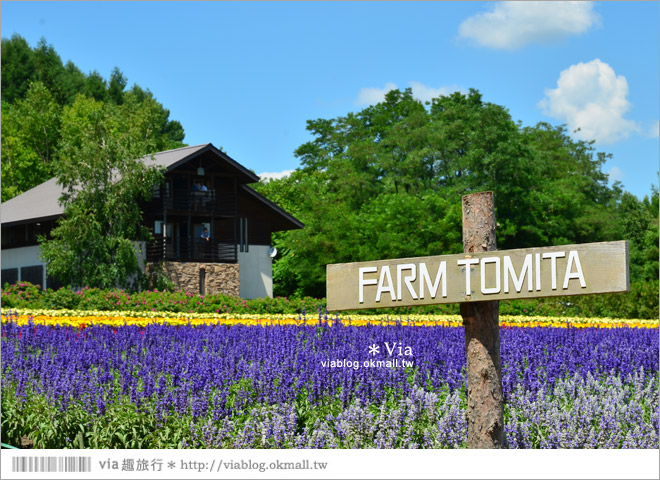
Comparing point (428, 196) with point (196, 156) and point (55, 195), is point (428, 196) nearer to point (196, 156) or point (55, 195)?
point (196, 156)

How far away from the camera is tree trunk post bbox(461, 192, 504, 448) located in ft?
14.9

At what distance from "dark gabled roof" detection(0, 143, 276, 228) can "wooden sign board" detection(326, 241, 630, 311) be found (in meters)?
27.8

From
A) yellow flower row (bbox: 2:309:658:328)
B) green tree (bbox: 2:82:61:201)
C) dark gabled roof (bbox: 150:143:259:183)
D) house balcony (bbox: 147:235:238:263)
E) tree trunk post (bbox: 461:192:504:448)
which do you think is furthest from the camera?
green tree (bbox: 2:82:61:201)

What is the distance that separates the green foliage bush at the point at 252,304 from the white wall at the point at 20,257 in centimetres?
1150

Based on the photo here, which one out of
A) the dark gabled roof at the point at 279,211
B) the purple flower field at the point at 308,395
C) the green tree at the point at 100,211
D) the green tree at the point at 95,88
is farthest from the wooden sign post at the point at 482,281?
the green tree at the point at 95,88

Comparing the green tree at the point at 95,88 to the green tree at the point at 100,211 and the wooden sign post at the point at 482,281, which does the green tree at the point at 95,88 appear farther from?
the wooden sign post at the point at 482,281

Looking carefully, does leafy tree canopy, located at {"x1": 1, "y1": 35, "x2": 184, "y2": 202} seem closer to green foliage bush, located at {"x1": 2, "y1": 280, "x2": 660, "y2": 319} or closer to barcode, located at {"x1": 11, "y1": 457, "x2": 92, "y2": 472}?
green foliage bush, located at {"x1": 2, "y1": 280, "x2": 660, "y2": 319}

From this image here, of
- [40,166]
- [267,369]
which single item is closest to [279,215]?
[40,166]

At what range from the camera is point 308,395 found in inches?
299

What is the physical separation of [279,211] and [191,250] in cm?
437

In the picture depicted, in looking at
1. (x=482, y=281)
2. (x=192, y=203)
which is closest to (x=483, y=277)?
(x=482, y=281)

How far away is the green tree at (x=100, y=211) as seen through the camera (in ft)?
98.2

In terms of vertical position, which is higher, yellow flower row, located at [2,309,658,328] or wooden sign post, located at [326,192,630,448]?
wooden sign post, located at [326,192,630,448]

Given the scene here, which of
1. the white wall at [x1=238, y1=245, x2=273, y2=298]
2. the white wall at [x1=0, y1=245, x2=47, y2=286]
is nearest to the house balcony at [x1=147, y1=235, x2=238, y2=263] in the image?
the white wall at [x1=238, y1=245, x2=273, y2=298]
